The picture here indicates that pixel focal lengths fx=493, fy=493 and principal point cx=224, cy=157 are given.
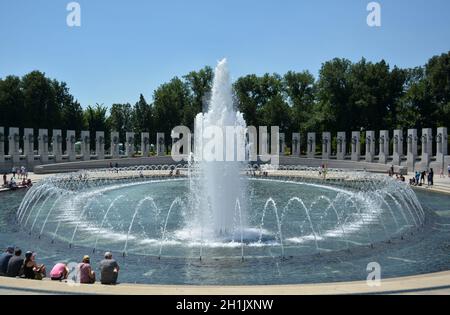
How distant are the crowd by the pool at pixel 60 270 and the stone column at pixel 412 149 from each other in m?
46.3

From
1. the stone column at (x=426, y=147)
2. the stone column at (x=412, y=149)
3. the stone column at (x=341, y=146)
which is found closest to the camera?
the stone column at (x=426, y=147)

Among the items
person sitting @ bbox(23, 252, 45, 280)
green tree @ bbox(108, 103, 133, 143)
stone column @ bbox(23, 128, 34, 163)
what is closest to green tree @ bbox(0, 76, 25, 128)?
stone column @ bbox(23, 128, 34, 163)

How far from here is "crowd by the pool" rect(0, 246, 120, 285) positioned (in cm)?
1132

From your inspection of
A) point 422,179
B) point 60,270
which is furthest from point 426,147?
point 60,270

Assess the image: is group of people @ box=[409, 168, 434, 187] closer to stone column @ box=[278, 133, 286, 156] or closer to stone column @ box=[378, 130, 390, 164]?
stone column @ box=[378, 130, 390, 164]

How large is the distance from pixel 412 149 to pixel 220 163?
38669 millimetres

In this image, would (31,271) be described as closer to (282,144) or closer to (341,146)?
(341,146)

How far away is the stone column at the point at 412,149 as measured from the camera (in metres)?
52.1

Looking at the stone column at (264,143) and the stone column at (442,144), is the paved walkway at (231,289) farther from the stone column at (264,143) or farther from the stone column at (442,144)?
the stone column at (264,143)

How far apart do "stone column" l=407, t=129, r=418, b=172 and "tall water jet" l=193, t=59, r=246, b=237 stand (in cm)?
3655

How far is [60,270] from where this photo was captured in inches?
466
